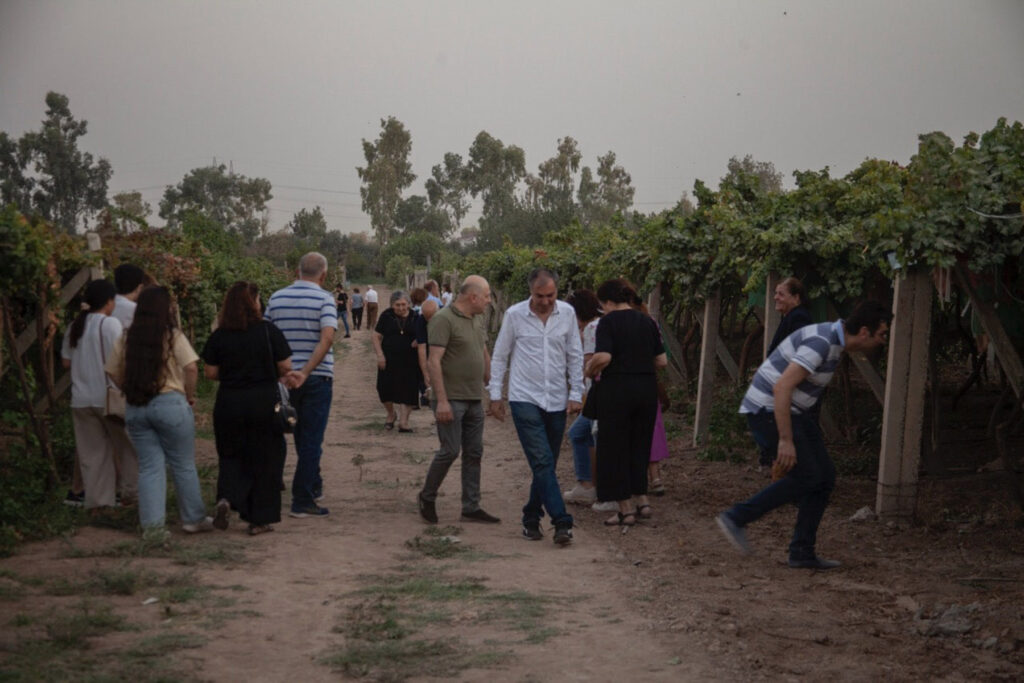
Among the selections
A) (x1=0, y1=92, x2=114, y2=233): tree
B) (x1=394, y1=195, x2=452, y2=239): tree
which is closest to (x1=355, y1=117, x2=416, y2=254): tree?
(x1=394, y1=195, x2=452, y2=239): tree

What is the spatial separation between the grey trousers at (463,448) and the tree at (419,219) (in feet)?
262

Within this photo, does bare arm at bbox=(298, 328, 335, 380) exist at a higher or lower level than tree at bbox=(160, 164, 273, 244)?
lower

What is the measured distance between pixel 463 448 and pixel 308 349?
1.39 meters

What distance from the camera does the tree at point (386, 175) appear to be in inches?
3295

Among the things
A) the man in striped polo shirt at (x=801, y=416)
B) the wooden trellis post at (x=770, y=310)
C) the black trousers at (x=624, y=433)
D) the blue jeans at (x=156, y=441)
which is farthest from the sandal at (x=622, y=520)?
the blue jeans at (x=156, y=441)

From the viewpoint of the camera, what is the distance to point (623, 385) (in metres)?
7.98

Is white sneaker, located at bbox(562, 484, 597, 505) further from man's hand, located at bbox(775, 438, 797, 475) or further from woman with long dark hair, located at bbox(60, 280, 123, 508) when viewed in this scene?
woman with long dark hair, located at bbox(60, 280, 123, 508)

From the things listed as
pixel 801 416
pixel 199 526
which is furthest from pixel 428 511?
pixel 801 416

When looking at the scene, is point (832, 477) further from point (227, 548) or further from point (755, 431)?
point (227, 548)

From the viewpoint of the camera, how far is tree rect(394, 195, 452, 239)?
8800cm

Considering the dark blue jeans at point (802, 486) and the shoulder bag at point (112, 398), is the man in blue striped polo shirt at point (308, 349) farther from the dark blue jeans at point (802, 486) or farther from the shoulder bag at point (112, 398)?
the dark blue jeans at point (802, 486)

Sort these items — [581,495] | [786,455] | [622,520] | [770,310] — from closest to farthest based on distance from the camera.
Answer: [786,455] → [622,520] → [581,495] → [770,310]

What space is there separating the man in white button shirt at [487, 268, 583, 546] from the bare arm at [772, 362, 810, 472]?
1699 millimetres

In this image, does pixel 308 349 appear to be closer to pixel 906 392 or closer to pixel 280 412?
pixel 280 412
